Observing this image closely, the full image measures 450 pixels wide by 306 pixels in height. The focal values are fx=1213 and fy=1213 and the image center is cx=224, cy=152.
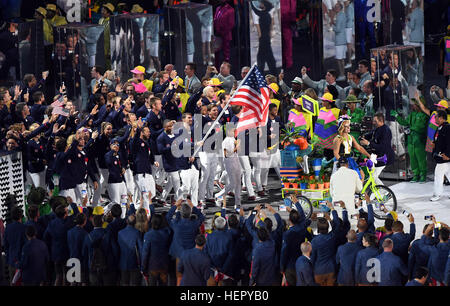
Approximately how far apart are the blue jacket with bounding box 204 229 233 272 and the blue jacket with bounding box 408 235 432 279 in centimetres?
275

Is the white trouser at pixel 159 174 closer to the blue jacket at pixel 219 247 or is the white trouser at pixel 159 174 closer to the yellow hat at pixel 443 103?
the yellow hat at pixel 443 103

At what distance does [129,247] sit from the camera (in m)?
19.1

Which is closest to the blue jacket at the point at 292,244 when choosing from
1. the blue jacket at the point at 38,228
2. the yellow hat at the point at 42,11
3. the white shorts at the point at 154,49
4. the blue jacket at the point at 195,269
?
the blue jacket at the point at 195,269

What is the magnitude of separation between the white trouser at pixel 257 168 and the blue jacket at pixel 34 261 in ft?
24.2

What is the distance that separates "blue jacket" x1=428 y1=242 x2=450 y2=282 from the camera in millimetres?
17859

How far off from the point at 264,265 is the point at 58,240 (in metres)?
3.52

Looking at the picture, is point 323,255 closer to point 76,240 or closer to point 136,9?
point 76,240

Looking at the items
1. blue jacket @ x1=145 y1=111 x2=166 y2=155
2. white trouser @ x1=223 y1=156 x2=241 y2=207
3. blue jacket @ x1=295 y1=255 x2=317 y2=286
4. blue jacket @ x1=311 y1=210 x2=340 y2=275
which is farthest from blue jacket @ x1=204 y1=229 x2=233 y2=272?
blue jacket @ x1=145 y1=111 x2=166 y2=155

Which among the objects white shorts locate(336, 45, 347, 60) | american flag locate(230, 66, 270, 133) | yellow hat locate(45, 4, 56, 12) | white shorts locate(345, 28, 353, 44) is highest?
yellow hat locate(45, 4, 56, 12)

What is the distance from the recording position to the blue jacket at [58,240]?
1958 centimetres

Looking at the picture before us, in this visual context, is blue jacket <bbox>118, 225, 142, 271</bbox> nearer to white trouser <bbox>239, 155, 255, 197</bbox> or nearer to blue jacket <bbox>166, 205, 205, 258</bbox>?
blue jacket <bbox>166, 205, 205, 258</bbox>

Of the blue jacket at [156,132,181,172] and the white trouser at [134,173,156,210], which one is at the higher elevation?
the blue jacket at [156,132,181,172]

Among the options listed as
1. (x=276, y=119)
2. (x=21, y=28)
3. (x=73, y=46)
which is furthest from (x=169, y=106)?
(x=21, y=28)

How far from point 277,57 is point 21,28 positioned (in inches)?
276
